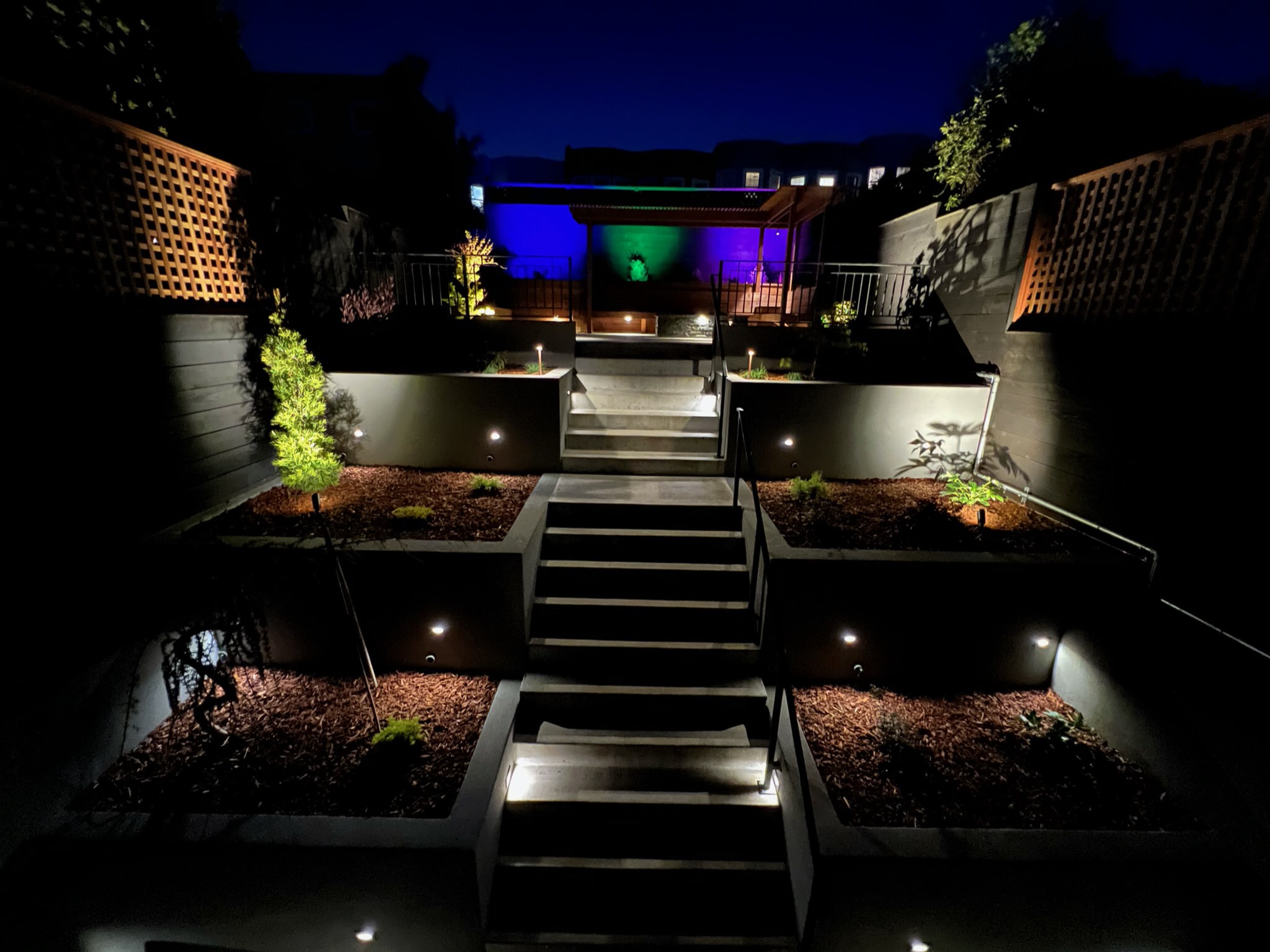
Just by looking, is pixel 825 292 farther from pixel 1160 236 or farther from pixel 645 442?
pixel 645 442

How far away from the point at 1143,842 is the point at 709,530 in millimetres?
3484

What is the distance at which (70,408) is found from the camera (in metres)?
3.84

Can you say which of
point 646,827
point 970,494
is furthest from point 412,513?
point 970,494

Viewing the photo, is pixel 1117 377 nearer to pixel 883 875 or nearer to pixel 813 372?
pixel 813 372

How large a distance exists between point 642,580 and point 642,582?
0.08 feet

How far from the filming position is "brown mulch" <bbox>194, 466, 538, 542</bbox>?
181 inches

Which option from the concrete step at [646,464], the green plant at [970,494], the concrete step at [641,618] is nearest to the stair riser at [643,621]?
the concrete step at [641,618]

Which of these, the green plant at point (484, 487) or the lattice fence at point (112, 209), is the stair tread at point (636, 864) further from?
the lattice fence at point (112, 209)

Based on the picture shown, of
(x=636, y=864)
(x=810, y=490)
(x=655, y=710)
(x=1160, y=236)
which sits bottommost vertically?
(x=636, y=864)

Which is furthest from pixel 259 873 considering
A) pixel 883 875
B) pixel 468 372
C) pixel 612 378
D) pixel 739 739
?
pixel 612 378

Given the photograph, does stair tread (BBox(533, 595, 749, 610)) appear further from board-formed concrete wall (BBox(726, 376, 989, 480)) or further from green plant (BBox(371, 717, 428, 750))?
board-formed concrete wall (BBox(726, 376, 989, 480))

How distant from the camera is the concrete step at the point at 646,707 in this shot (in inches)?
157

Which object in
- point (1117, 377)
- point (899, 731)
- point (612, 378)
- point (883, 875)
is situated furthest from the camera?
point (612, 378)

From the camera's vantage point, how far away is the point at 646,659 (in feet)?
13.9
